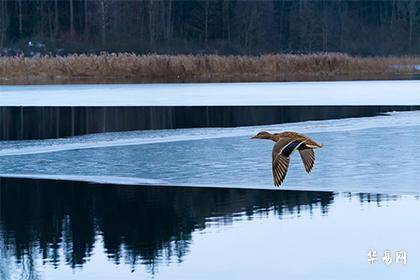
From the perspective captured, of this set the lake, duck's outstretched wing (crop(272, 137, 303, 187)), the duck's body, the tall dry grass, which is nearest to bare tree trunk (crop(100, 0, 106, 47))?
the tall dry grass

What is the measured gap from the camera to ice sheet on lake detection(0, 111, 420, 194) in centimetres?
1188

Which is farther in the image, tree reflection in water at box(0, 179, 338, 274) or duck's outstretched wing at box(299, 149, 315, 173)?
tree reflection in water at box(0, 179, 338, 274)

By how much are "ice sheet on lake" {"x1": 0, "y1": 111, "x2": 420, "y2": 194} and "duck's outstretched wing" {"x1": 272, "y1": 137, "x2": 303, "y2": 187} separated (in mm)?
4705

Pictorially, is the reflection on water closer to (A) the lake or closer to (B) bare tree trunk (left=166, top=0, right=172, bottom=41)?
(A) the lake

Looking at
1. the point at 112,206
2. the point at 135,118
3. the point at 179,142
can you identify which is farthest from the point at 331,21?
the point at 112,206

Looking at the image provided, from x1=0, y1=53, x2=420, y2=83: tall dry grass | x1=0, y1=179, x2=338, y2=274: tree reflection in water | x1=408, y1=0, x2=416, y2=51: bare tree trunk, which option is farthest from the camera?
x1=408, y1=0, x2=416, y2=51: bare tree trunk

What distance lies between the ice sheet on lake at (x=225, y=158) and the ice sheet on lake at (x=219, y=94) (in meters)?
5.35

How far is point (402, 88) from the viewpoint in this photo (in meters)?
27.0

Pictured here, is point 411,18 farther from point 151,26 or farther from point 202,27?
point 151,26

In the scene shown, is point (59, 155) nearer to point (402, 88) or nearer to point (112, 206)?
point (112, 206)

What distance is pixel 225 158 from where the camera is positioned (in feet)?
45.2

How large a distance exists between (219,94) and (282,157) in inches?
759

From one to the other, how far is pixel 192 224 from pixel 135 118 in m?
10.9

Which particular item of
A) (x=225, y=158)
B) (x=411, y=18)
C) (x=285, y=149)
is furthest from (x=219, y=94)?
(x=411, y=18)
